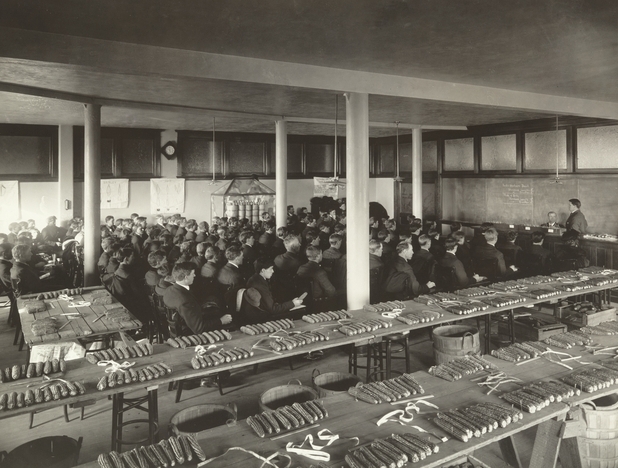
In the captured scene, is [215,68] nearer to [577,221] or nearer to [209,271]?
[209,271]

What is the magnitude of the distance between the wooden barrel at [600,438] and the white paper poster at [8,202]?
14916mm

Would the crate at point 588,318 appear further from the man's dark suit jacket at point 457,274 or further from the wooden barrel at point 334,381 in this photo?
the wooden barrel at point 334,381

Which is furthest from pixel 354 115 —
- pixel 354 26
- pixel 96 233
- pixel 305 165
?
pixel 305 165

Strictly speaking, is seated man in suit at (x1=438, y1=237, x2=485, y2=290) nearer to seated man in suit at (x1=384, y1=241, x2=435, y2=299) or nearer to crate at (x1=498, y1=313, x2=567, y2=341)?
seated man in suit at (x1=384, y1=241, x2=435, y2=299)

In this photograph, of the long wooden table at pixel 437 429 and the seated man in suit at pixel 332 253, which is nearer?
the long wooden table at pixel 437 429

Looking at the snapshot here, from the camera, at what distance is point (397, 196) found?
19016 millimetres

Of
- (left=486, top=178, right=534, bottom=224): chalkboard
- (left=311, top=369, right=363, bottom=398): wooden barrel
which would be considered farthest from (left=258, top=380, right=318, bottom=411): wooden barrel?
(left=486, top=178, right=534, bottom=224): chalkboard

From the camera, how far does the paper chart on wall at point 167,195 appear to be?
16156 mm

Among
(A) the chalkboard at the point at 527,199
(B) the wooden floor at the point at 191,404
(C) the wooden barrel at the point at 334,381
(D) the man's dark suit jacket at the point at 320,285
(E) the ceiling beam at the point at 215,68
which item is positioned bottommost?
(B) the wooden floor at the point at 191,404

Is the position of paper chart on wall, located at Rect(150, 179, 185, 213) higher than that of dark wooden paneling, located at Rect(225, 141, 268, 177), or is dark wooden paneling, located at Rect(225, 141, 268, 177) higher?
dark wooden paneling, located at Rect(225, 141, 268, 177)

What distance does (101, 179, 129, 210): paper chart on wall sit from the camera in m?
15.5

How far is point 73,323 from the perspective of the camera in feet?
20.0

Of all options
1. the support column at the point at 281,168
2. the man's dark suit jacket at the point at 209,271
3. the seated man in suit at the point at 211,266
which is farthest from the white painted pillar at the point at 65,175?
the man's dark suit jacket at the point at 209,271

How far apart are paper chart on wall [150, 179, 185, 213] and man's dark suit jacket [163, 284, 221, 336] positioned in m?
10.6
